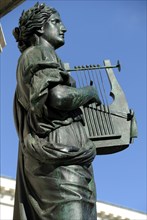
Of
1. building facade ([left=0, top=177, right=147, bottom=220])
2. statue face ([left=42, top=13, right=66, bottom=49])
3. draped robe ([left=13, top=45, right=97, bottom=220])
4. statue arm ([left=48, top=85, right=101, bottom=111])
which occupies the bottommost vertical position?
building facade ([left=0, top=177, right=147, bottom=220])

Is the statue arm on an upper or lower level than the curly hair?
lower

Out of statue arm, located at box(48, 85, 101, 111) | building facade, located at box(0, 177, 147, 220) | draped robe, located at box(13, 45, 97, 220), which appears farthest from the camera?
building facade, located at box(0, 177, 147, 220)

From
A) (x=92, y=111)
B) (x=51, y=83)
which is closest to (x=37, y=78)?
(x=51, y=83)

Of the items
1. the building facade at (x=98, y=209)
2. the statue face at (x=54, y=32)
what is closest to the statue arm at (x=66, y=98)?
the statue face at (x=54, y=32)

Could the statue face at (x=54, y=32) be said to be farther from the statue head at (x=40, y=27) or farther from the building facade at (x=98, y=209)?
the building facade at (x=98, y=209)

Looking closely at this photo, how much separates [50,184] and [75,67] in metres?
1.47

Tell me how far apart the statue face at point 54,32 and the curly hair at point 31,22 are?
5cm

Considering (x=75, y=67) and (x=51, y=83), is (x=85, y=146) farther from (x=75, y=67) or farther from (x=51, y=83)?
(x=75, y=67)

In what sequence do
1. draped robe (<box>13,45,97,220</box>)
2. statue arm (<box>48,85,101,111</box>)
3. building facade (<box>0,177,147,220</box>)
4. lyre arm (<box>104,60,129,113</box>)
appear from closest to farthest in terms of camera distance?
draped robe (<box>13,45,97,220</box>)
statue arm (<box>48,85,101,111</box>)
lyre arm (<box>104,60,129,113</box>)
building facade (<box>0,177,147,220</box>)

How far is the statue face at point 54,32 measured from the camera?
495cm

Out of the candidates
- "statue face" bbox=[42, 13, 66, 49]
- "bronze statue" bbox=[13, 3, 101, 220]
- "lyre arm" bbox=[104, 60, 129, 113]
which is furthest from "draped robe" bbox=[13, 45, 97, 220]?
"lyre arm" bbox=[104, 60, 129, 113]

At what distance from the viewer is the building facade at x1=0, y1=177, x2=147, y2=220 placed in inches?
1652

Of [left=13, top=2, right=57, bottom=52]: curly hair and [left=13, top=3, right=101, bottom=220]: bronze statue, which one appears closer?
[left=13, top=3, right=101, bottom=220]: bronze statue

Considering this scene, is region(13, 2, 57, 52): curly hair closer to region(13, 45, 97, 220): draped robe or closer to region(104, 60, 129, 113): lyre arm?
region(13, 45, 97, 220): draped robe
